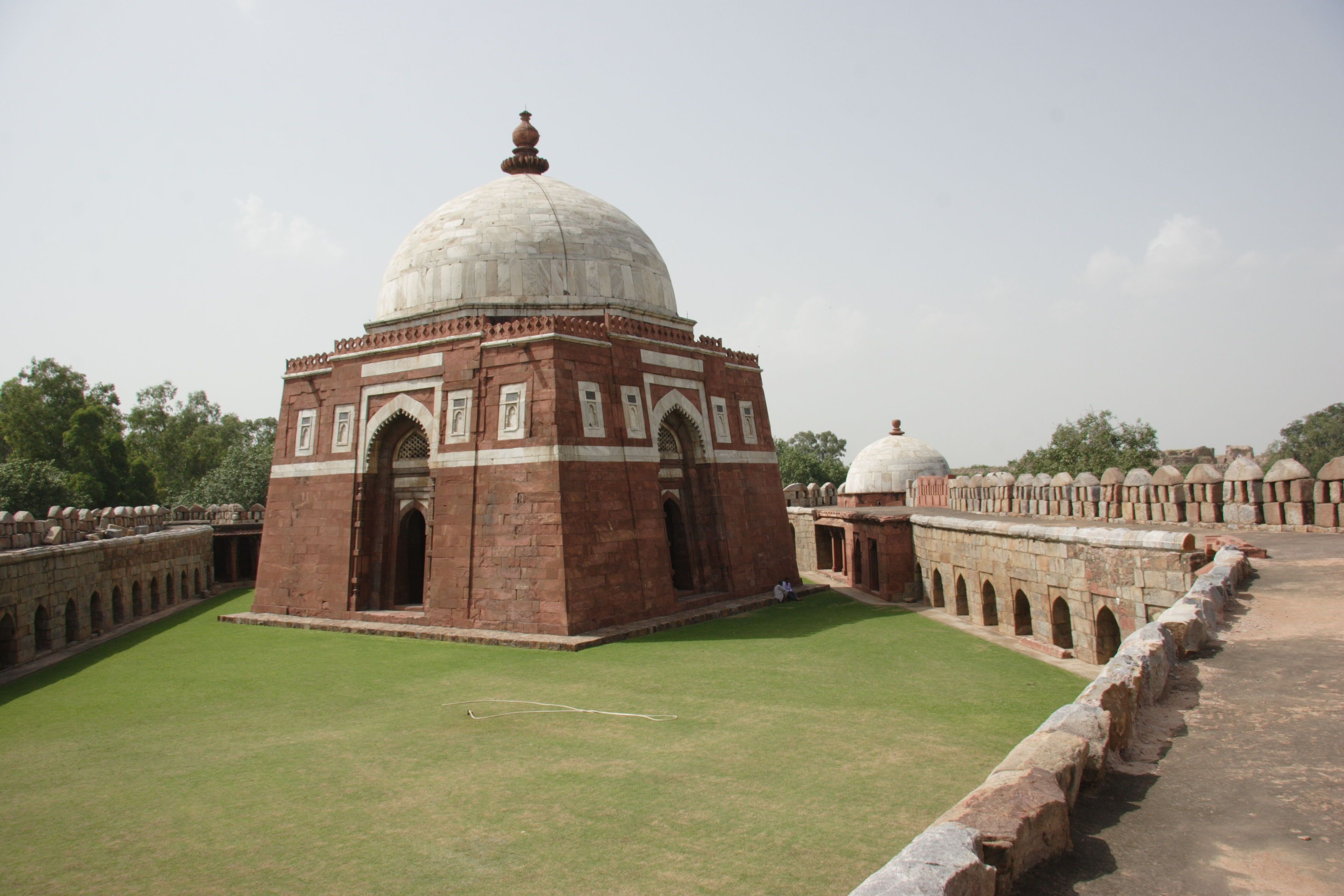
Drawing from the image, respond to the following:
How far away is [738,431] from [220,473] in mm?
29822

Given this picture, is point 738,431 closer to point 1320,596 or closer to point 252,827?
point 1320,596

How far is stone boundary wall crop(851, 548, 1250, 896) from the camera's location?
9.48ft

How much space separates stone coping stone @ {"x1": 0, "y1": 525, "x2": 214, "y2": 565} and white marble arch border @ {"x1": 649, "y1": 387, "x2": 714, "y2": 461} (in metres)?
10.5

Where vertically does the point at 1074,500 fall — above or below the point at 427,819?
above

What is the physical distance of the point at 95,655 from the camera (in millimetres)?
14234

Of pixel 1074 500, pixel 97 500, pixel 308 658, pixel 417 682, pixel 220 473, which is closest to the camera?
pixel 417 682

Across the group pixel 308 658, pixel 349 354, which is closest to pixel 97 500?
pixel 349 354

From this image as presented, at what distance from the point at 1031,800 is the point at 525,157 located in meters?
20.6

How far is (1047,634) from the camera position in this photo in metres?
12.7

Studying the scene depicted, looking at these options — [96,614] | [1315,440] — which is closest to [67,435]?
[96,614]

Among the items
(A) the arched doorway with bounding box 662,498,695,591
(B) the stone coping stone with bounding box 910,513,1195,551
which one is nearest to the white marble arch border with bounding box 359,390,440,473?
(A) the arched doorway with bounding box 662,498,695,591

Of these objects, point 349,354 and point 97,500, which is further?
point 97,500

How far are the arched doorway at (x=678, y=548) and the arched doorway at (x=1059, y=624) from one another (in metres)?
7.30

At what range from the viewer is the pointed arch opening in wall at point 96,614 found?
16.4 metres
